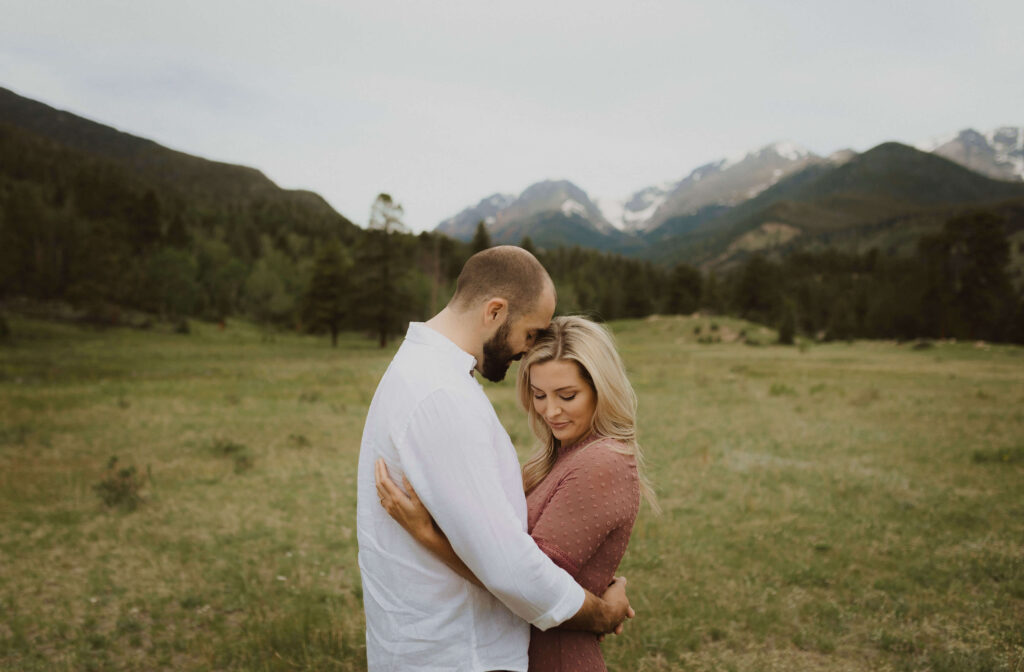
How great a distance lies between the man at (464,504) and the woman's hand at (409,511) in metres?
0.09

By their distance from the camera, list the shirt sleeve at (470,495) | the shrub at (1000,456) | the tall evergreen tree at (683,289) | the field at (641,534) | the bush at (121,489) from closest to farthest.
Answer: the shirt sleeve at (470,495)
the field at (641,534)
the bush at (121,489)
the shrub at (1000,456)
the tall evergreen tree at (683,289)

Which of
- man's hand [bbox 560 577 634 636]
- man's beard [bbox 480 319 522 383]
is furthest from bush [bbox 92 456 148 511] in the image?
man's hand [bbox 560 577 634 636]

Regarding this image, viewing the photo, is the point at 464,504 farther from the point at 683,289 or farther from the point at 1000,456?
the point at 683,289

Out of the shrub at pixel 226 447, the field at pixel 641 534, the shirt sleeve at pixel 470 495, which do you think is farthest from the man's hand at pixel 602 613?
the shrub at pixel 226 447

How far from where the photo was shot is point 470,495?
1907 mm

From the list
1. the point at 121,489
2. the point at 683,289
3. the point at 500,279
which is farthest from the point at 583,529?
the point at 683,289

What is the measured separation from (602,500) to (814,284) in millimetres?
139130

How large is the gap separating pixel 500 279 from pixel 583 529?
45.3 inches

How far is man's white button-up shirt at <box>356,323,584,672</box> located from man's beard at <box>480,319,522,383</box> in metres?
0.19

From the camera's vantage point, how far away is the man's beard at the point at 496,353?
251 cm

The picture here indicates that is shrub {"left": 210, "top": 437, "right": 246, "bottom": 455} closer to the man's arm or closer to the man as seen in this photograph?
the man

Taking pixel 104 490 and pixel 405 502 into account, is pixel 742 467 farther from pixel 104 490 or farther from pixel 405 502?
pixel 104 490

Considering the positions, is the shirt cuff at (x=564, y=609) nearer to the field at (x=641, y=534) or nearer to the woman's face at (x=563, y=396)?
the woman's face at (x=563, y=396)

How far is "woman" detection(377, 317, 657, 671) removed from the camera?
7.66ft
